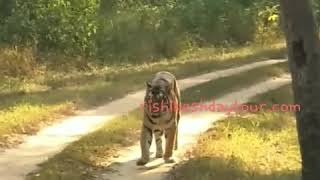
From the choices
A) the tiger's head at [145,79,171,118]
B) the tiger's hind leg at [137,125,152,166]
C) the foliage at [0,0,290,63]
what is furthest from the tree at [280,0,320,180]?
the foliage at [0,0,290,63]

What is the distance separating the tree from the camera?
7.73 metres

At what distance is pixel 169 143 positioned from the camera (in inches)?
406

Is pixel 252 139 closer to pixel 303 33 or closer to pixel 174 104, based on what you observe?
pixel 174 104

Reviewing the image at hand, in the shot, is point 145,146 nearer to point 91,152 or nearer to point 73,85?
point 91,152

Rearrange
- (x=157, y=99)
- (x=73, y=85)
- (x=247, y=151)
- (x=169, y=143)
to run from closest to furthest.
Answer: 1. (x=157, y=99)
2. (x=169, y=143)
3. (x=247, y=151)
4. (x=73, y=85)

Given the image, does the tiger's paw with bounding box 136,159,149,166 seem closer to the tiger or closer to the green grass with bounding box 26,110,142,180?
the tiger

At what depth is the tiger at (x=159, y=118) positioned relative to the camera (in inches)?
389

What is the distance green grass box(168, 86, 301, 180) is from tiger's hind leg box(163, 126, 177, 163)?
0.94 feet

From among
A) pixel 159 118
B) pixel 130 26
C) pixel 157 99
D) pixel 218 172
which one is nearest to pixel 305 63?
pixel 218 172

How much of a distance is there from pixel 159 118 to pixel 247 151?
77.5 inches

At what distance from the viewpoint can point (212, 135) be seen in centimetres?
1229

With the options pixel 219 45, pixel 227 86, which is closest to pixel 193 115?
pixel 227 86

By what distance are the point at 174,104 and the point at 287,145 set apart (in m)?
3.35

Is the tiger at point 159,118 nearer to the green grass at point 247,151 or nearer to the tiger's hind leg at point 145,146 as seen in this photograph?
the tiger's hind leg at point 145,146
